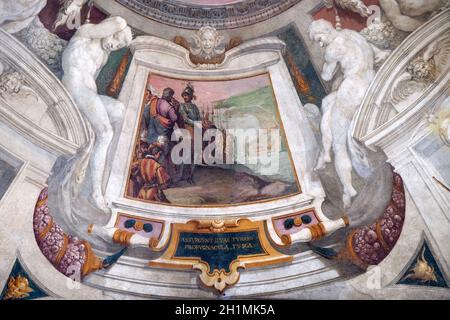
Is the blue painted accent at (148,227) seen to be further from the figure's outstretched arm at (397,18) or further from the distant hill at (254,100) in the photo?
the figure's outstretched arm at (397,18)

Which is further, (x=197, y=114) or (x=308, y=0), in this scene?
(x=197, y=114)

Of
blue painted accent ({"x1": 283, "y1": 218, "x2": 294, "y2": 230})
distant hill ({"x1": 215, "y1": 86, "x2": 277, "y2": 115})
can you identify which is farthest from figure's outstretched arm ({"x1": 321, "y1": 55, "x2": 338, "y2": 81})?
blue painted accent ({"x1": 283, "y1": 218, "x2": 294, "y2": 230})

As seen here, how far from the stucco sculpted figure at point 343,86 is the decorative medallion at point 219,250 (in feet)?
5.31

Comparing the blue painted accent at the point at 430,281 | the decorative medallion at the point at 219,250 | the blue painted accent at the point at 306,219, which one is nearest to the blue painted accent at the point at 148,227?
the decorative medallion at the point at 219,250

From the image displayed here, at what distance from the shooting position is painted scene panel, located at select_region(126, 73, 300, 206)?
13406 millimetres

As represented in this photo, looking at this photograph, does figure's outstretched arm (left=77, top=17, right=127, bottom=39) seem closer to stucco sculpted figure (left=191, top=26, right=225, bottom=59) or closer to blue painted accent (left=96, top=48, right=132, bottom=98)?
blue painted accent (left=96, top=48, right=132, bottom=98)

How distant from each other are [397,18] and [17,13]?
20.5 feet

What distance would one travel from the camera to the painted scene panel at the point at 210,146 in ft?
44.0

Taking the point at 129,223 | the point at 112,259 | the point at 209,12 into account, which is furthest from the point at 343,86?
the point at 112,259

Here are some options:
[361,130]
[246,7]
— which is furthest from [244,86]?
[361,130]

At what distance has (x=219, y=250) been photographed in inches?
513

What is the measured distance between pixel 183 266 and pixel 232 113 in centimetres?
296

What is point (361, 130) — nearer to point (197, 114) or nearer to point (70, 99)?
point (197, 114)

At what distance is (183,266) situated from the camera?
12.8 metres
